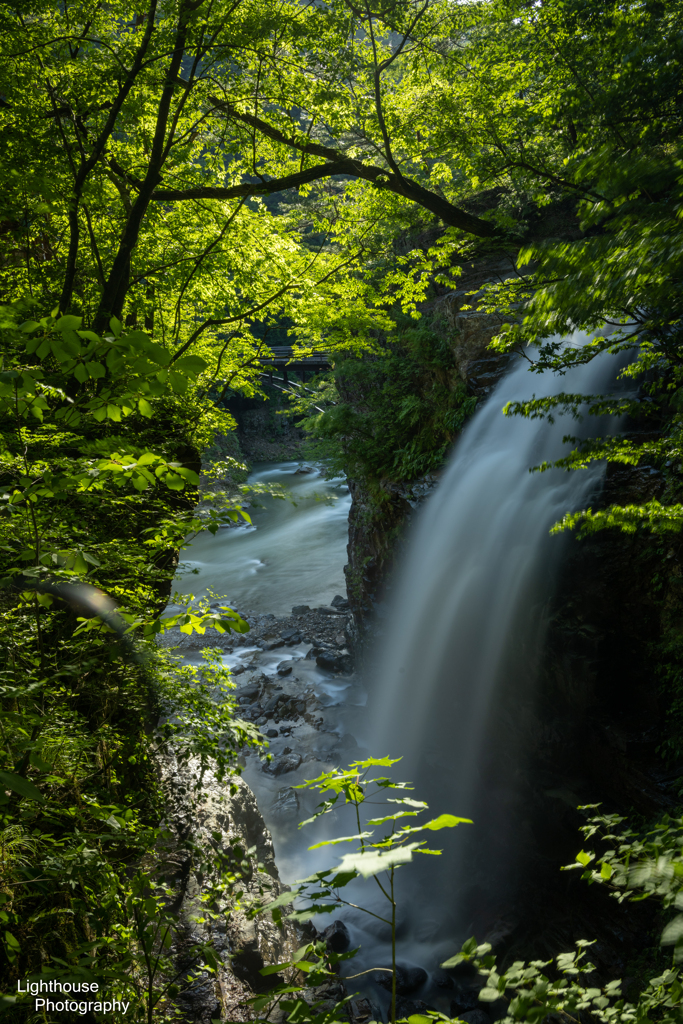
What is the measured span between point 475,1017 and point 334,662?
7.61 meters

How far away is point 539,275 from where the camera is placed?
2.69 m

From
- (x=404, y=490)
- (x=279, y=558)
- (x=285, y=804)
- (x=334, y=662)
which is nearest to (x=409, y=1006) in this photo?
(x=285, y=804)

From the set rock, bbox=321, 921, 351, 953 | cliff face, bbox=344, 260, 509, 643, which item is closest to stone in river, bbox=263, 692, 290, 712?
cliff face, bbox=344, 260, 509, 643

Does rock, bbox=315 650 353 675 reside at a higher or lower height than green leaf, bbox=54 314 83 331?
Answer: lower

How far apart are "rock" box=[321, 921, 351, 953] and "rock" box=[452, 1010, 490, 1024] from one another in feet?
4.55

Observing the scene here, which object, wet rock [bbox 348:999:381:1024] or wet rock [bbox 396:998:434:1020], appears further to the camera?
wet rock [bbox 396:998:434:1020]

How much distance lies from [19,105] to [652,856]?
774 centimetres

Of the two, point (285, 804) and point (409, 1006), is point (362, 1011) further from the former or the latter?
point (285, 804)

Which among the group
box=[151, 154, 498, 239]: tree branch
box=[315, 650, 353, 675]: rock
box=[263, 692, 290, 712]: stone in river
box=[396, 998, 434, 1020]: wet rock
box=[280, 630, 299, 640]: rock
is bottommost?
box=[396, 998, 434, 1020]: wet rock

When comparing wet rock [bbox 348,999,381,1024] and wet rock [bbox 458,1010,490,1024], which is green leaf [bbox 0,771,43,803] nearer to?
wet rock [bbox 348,999,381,1024]

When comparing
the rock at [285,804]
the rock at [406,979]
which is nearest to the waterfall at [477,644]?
the rock at [406,979]

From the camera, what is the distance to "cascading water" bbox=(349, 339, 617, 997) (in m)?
6.79

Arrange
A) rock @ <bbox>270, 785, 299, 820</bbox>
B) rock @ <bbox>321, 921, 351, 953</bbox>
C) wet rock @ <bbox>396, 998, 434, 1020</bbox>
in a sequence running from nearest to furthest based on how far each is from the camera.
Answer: wet rock @ <bbox>396, 998, 434, 1020</bbox> → rock @ <bbox>321, 921, 351, 953</bbox> → rock @ <bbox>270, 785, 299, 820</bbox>

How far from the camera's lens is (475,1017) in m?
4.93
